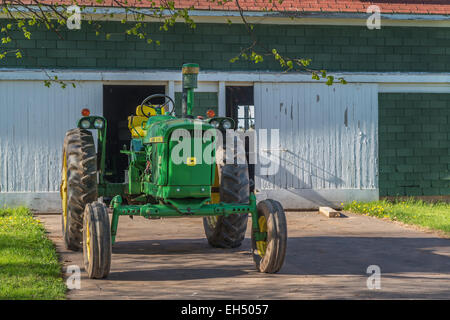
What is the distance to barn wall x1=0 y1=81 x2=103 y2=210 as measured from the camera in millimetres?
13180

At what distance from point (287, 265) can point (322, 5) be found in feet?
25.1

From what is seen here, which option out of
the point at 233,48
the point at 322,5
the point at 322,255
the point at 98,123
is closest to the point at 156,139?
the point at 98,123

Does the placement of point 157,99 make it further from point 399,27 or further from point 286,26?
point 399,27

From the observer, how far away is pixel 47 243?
8.97 meters

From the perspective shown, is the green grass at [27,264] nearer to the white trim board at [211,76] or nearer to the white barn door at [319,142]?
the white trim board at [211,76]

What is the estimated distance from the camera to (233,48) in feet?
45.4

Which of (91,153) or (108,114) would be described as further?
(108,114)

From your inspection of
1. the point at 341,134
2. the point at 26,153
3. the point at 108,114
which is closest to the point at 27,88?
the point at 26,153

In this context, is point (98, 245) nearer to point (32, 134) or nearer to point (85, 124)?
point (85, 124)

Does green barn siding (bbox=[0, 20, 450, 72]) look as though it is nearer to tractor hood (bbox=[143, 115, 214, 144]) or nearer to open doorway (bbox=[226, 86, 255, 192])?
open doorway (bbox=[226, 86, 255, 192])

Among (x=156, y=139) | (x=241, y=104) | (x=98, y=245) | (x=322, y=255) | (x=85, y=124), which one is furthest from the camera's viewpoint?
(x=241, y=104)

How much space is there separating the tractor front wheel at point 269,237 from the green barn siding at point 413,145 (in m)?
7.37

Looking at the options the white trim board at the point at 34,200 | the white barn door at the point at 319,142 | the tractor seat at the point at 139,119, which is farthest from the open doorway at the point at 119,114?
the tractor seat at the point at 139,119

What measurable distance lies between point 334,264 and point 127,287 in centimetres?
245
